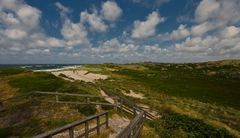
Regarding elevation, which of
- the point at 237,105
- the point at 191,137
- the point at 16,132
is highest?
the point at 16,132

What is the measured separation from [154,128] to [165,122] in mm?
3233

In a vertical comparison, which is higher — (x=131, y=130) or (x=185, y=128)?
(x=131, y=130)

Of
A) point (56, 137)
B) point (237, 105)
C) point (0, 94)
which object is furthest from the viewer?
point (237, 105)

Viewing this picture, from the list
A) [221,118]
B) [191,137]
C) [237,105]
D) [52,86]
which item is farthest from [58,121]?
[237,105]

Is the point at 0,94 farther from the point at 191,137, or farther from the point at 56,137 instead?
the point at 191,137

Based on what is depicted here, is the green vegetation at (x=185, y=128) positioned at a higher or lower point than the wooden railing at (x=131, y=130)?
lower

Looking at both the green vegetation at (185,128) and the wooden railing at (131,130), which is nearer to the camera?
the wooden railing at (131,130)

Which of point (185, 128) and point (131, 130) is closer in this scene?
point (131, 130)

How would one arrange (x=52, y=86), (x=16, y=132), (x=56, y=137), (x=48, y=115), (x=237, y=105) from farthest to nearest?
1. (x=237, y=105)
2. (x=52, y=86)
3. (x=48, y=115)
4. (x=16, y=132)
5. (x=56, y=137)

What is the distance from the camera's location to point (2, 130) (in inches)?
659

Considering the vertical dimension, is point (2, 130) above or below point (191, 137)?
above

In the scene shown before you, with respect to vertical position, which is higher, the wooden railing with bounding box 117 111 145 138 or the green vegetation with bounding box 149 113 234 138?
the wooden railing with bounding box 117 111 145 138

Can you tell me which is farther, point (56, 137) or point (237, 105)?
point (237, 105)

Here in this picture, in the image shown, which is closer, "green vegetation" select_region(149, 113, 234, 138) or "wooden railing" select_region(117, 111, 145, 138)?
"wooden railing" select_region(117, 111, 145, 138)
